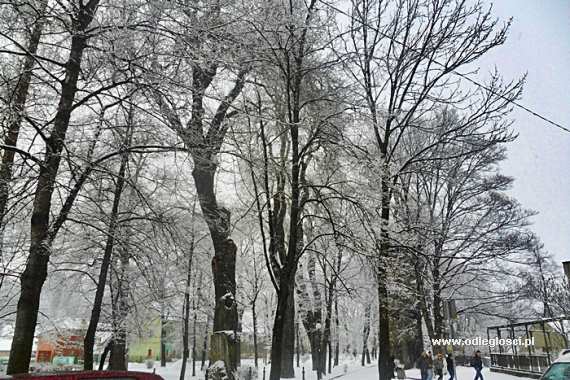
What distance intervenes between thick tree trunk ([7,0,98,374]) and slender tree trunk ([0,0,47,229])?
0.47 m

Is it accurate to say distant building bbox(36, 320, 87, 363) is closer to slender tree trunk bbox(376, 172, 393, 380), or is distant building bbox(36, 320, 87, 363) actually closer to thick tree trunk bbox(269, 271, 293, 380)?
thick tree trunk bbox(269, 271, 293, 380)

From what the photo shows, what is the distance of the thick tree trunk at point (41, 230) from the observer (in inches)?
254

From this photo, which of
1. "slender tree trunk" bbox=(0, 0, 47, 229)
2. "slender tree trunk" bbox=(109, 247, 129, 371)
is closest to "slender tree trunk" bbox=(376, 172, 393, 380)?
"slender tree trunk" bbox=(0, 0, 47, 229)

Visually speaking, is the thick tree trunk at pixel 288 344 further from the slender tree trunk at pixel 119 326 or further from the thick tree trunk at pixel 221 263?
the thick tree trunk at pixel 221 263

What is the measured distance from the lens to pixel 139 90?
722 cm

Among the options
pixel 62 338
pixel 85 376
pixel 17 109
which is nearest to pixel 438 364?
pixel 62 338

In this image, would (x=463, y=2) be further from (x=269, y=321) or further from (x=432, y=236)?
(x=269, y=321)

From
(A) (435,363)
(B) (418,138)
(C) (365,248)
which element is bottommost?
(A) (435,363)

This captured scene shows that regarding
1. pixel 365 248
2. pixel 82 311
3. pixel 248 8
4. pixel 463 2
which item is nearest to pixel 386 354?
pixel 365 248

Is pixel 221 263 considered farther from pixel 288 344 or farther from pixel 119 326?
pixel 288 344

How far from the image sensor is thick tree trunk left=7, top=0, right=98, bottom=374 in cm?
646

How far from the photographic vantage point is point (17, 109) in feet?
19.6

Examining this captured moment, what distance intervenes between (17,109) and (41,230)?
1.94 metres

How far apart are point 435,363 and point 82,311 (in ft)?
64.8
